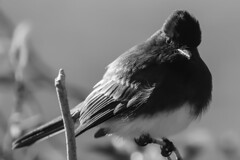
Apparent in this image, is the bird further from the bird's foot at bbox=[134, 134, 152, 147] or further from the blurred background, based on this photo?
the blurred background

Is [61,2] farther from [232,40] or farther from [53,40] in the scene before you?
[232,40]

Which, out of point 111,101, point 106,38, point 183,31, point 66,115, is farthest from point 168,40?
point 106,38

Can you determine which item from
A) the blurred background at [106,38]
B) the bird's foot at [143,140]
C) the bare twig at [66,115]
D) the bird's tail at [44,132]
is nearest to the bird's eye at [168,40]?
the bird's foot at [143,140]

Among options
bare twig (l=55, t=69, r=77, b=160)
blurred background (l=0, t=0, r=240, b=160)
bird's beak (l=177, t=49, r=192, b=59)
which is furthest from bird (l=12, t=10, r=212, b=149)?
bare twig (l=55, t=69, r=77, b=160)

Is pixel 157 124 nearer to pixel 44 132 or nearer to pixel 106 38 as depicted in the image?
pixel 44 132

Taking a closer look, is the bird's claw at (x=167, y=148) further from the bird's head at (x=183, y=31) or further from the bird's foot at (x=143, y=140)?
the bird's head at (x=183, y=31)
